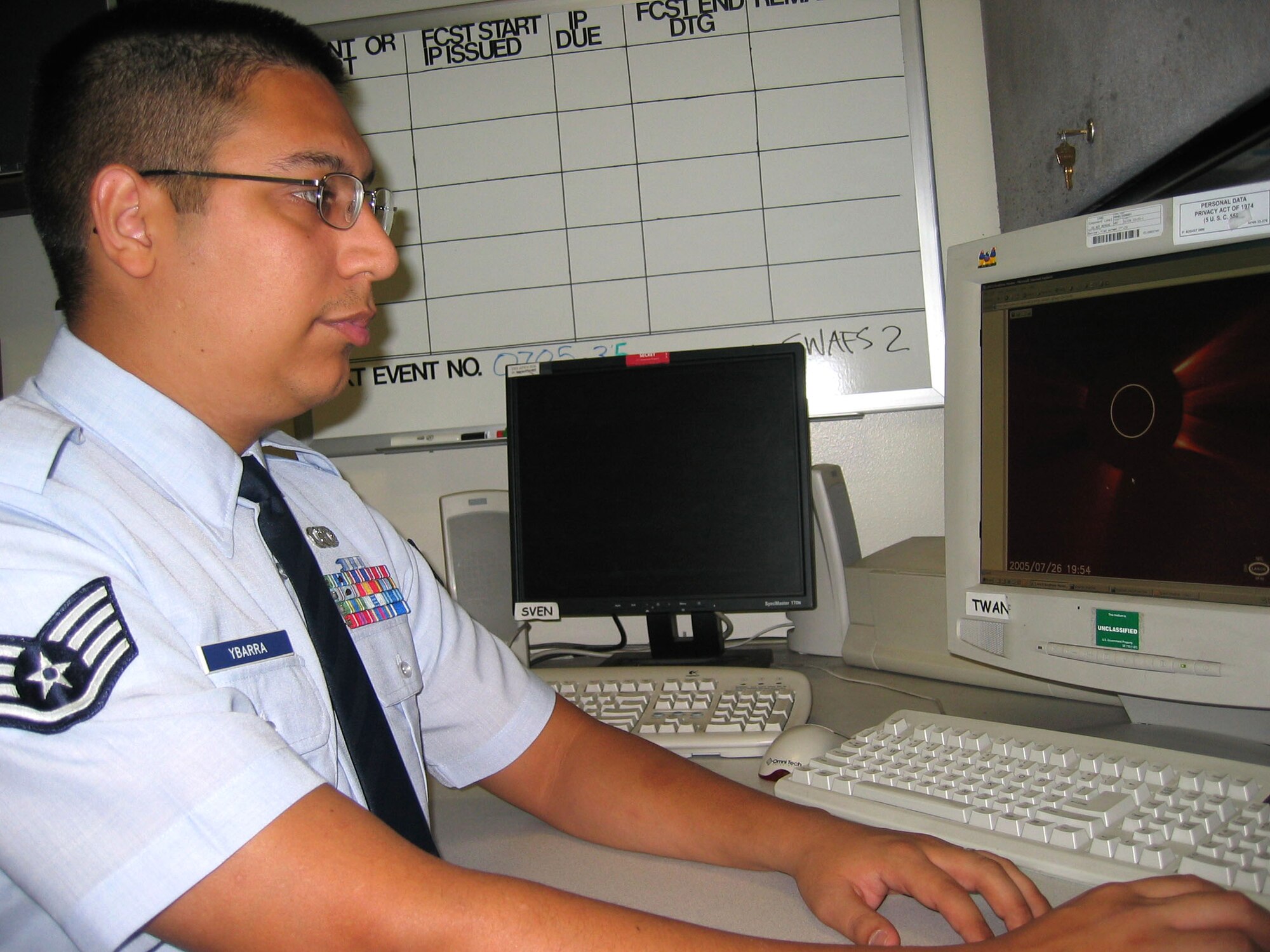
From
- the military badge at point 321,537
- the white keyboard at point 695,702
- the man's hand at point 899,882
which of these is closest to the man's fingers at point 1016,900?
the man's hand at point 899,882

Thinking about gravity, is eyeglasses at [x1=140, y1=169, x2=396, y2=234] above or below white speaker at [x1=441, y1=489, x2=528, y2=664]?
above

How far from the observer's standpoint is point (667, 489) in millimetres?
1396

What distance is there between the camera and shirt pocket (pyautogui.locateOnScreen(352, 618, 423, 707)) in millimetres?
860

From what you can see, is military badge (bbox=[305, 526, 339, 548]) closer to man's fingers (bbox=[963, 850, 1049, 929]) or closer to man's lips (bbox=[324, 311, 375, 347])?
man's lips (bbox=[324, 311, 375, 347])

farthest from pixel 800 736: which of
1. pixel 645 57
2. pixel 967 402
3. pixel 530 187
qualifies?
pixel 645 57

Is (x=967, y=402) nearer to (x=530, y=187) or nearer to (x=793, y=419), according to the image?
(x=793, y=419)

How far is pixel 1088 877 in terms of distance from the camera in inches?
24.9

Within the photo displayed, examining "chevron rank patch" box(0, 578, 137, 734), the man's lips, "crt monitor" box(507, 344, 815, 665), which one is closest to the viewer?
"chevron rank patch" box(0, 578, 137, 734)

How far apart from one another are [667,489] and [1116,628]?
0.69 metres

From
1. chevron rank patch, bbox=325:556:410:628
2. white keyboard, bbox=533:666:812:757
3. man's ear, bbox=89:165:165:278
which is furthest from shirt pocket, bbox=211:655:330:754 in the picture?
white keyboard, bbox=533:666:812:757

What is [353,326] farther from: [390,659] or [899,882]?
[899,882]

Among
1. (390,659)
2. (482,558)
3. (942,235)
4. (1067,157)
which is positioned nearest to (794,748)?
(390,659)

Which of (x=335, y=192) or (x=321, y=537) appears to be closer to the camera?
(x=335, y=192)

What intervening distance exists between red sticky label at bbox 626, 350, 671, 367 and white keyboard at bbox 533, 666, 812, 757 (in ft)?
1.58
